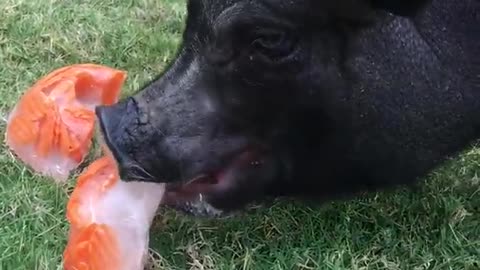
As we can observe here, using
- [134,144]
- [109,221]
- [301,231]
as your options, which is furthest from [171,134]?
[301,231]

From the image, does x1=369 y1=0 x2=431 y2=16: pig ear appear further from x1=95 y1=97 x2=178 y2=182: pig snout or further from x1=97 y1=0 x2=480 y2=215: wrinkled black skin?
x1=95 y1=97 x2=178 y2=182: pig snout

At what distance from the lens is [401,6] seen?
2725 millimetres

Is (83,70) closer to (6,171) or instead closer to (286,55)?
(6,171)

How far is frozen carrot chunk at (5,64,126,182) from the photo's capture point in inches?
133

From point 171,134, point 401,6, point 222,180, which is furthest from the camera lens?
point 222,180

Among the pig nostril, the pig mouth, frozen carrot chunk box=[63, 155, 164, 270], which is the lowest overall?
frozen carrot chunk box=[63, 155, 164, 270]

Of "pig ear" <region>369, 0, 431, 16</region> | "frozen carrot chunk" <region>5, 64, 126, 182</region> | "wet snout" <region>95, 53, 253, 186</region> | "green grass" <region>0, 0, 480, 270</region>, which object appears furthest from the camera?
"frozen carrot chunk" <region>5, 64, 126, 182</region>

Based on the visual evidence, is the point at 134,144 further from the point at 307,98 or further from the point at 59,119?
the point at 59,119

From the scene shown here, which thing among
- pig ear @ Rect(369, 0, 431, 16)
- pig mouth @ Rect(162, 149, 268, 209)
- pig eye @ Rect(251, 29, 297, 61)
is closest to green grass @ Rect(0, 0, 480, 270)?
pig mouth @ Rect(162, 149, 268, 209)

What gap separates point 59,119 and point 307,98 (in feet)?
2.83

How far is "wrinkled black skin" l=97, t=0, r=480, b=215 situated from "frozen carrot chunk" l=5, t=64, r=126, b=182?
49cm

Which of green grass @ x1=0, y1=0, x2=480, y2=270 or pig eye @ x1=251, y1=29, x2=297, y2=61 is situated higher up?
pig eye @ x1=251, y1=29, x2=297, y2=61

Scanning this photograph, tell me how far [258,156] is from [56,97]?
0.76 meters

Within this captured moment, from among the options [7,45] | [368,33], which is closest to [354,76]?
[368,33]
